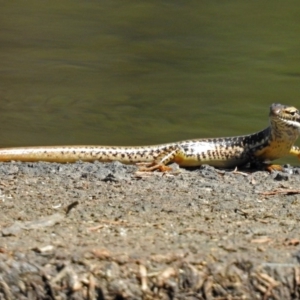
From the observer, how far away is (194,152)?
10922 mm

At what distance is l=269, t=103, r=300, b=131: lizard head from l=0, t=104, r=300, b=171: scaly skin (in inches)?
3.5

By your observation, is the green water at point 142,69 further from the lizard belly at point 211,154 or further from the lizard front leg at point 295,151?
the lizard front leg at point 295,151

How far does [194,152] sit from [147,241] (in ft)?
15.6

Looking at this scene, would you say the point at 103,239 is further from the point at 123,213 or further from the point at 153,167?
the point at 153,167

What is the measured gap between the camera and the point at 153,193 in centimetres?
773

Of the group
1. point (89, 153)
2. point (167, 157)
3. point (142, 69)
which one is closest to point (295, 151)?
point (167, 157)

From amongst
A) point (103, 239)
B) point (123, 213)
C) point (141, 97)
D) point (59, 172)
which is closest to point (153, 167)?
point (59, 172)

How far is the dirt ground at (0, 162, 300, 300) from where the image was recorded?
5789mm

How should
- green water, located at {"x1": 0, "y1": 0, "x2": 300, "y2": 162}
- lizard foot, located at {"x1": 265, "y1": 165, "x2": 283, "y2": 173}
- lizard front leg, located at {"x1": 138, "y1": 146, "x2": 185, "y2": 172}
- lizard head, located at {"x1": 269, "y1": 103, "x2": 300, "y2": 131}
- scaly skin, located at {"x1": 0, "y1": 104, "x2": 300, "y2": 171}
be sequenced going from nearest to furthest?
lizard foot, located at {"x1": 265, "y1": 165, "x2": 283, "y2": 173} → lizard front leg, located at {"x1": 138, "y1": 146, "x2": 185, "y2": 172} → lizard head, located at {"x1": 269, "y1": 103, "x2": 300, "y2": 131} → scaly skin, located at {"x1": 0, "y1": 104, "x2": 300, "y2": 171} → green water, located at {"x1": 0, "y1": 0, "x2": 300, "y2": 162}

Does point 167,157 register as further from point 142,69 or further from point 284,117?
point 142,69

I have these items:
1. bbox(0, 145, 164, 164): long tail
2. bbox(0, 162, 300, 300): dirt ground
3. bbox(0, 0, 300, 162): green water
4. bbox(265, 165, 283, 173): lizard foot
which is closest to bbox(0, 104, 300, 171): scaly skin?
bbox(0, 145, 164, 164): long tail

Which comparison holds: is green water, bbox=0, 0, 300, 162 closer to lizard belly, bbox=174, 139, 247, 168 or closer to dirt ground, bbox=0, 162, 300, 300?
lizard belly, bbox=174, 139, 247, 168

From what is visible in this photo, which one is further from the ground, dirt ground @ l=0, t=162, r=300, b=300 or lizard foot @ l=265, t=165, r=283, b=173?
lizard foot @ l=265, t=165, r=283, b=173

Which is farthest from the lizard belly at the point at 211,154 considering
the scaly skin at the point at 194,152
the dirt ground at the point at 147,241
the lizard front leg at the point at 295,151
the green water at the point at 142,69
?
the dirt ground at the point at 147,241
